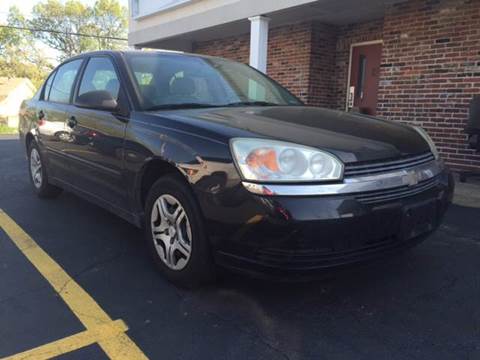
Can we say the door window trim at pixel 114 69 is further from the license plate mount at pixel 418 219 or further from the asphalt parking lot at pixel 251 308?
the license plate mount at pixel 418 219

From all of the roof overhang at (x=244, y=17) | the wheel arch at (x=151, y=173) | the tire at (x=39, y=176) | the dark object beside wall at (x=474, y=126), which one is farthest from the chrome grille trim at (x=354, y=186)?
the roof overhang at (x=244, y=17)

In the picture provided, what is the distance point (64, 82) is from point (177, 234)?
2559 mm

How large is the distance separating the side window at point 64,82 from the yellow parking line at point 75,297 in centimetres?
132

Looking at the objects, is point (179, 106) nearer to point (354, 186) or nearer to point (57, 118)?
point (354, 186)

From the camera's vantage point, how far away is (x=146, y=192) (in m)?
3.05

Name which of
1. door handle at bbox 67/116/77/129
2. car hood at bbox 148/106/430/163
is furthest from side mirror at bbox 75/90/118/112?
door handle at bbox 67/116/77/129

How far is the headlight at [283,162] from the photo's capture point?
2.24 m

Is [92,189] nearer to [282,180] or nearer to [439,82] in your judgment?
[282,180]

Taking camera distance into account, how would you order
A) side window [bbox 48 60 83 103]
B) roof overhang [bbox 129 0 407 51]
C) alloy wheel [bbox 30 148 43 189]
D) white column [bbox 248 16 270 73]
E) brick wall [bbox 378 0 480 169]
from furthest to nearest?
white column [bbox 248 16 270 73] → roof overhang [bbox 129 0 407 51] → brick wall [bbox 378 0 480 169] → alloy wheel [bbox 30 148 43 189] → side window [bbox 48 60 83 103]

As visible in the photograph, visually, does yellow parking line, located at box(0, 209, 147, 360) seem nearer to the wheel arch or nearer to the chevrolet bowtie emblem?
the wheel arch

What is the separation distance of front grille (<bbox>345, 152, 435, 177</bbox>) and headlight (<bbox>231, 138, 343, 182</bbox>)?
0.26 feet

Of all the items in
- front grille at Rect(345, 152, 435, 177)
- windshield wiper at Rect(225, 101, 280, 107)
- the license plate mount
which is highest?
windshield wiper at Rect(225, 101, 280, 107)

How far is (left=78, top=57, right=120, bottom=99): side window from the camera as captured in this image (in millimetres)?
3385

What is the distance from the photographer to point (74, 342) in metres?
2.26
